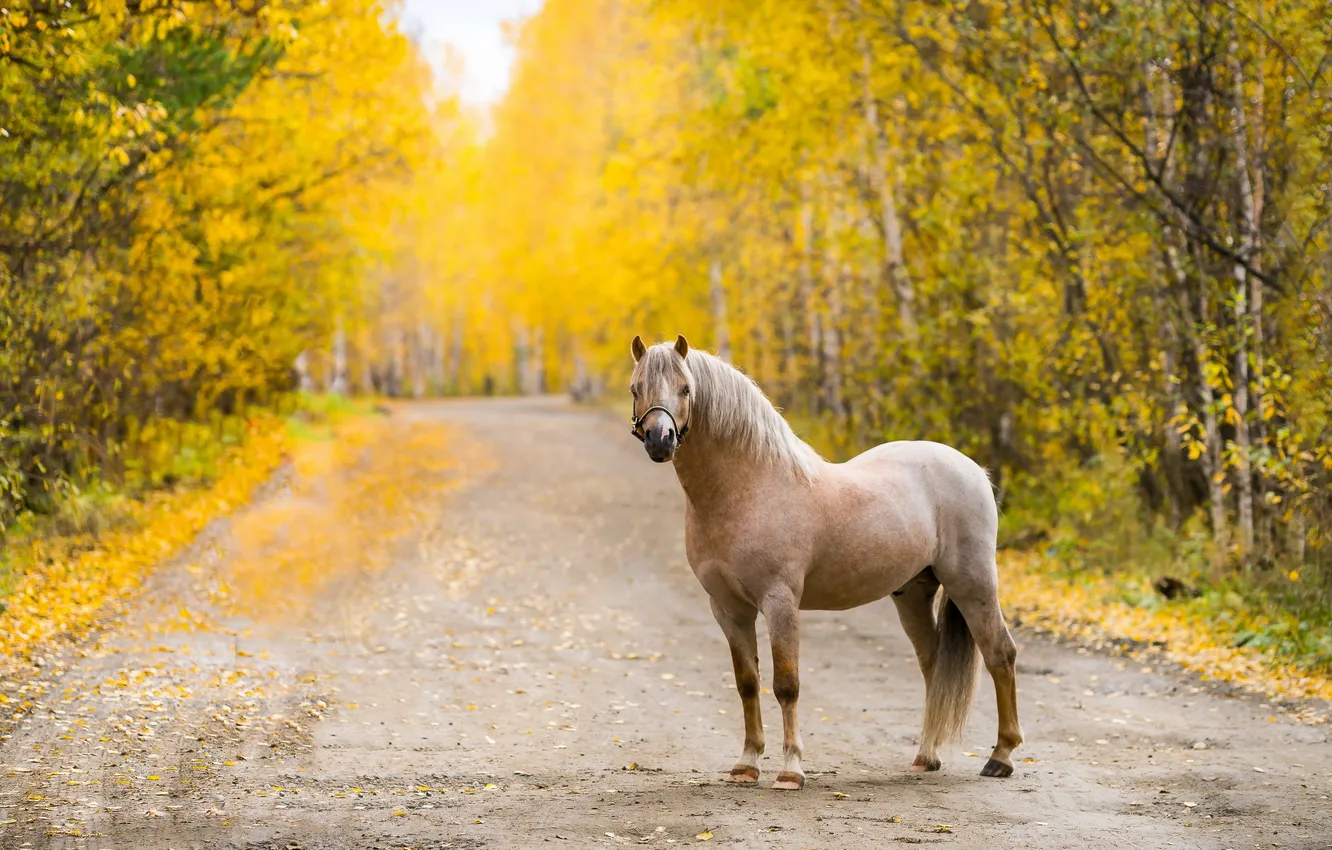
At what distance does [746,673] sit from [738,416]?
1.24 metres

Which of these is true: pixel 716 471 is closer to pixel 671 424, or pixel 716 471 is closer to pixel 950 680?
pixel 671 424

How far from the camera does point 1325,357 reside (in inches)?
359

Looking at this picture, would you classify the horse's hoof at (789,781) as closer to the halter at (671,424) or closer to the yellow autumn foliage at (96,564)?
the halter at (671,424)

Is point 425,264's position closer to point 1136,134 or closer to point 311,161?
point 311,161

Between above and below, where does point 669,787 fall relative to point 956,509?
below

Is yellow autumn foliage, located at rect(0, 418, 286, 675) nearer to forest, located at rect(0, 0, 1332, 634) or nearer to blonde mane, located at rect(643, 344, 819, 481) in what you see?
forest, located at rect(0, 0, 1332, 634)

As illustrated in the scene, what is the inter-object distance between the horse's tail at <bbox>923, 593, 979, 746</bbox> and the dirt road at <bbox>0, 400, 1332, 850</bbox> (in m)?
0.24

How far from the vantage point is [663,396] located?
587 centimetres

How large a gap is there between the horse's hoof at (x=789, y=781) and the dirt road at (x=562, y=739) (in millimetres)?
114

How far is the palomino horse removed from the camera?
6141mm

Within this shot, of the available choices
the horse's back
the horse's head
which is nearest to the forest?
the horse's back

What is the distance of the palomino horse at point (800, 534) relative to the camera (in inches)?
242

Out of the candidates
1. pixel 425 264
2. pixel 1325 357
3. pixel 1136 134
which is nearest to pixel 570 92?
pixel 425 264

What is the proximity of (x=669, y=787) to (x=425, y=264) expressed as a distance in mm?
41683
